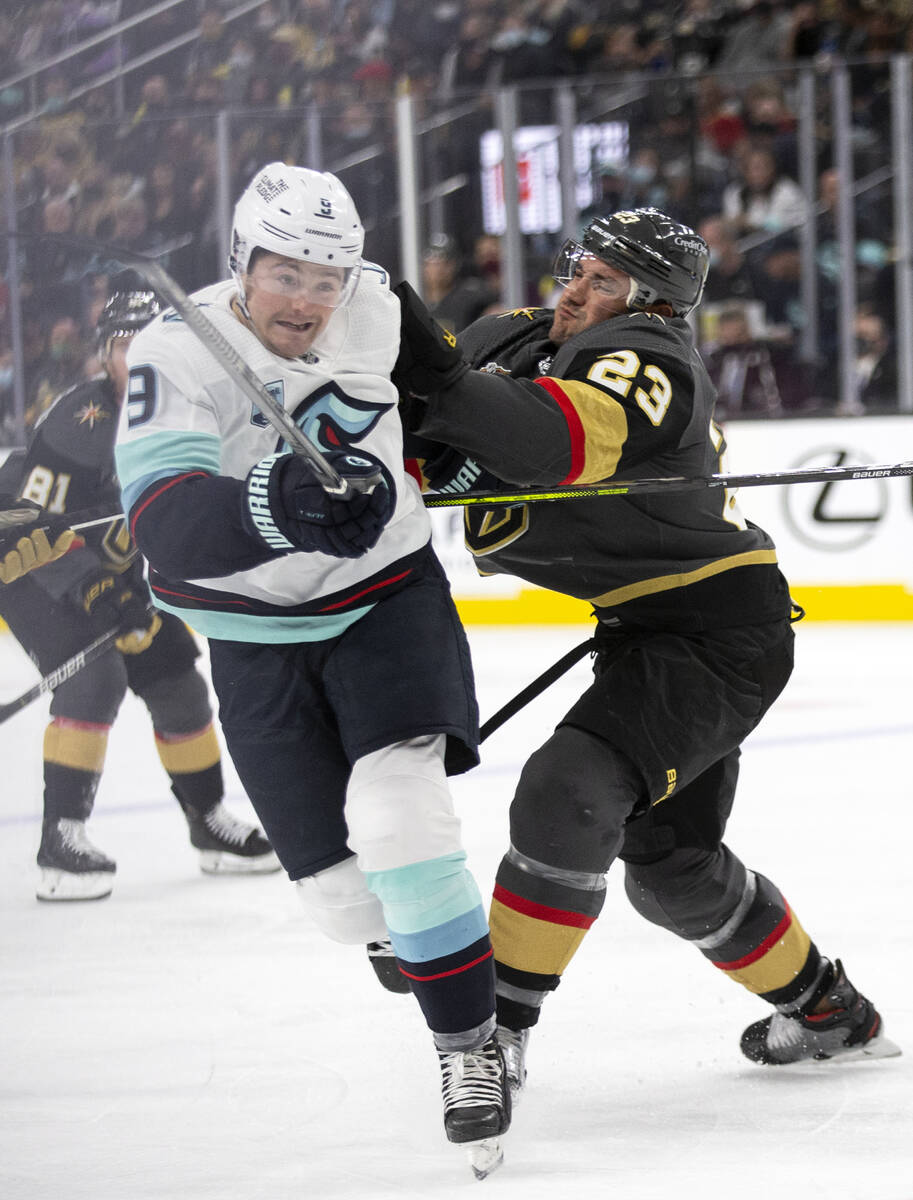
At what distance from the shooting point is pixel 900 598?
205 inches

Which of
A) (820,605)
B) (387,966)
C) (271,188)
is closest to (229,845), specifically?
(387,966)

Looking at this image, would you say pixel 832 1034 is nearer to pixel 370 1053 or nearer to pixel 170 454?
pixel 370 1053

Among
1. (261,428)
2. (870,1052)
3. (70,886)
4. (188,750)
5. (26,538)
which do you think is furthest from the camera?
(188,750)

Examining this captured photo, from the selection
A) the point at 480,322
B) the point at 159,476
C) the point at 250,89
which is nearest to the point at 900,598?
the point at 250,89

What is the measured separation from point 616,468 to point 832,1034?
2.46 feet

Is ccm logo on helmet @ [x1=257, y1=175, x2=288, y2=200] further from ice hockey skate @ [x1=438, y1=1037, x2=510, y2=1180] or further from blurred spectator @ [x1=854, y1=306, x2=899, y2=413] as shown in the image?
blurred spectator @ [x1=854, y1=306, x2=899, y2=413]

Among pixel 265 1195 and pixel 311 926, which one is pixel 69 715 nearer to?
pixel 311 926

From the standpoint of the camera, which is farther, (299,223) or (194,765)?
(194,765)

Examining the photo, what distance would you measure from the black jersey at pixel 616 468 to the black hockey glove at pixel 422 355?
2 cm

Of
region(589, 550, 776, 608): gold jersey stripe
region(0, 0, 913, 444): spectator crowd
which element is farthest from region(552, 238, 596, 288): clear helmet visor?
region(0, 0, 913, 444): spectator crowd

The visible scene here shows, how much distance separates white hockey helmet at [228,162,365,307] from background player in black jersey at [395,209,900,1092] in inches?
4.7

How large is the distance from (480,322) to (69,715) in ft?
3.66

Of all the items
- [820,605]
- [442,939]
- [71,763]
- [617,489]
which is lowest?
[820,605]

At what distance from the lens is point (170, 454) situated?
1487mm
